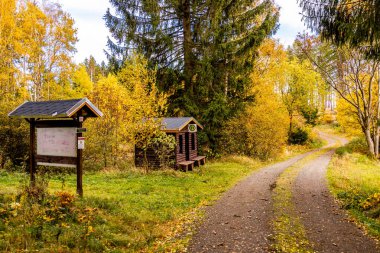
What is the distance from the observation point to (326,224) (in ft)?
25.0

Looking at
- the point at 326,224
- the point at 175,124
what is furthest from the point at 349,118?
the point at 326,224

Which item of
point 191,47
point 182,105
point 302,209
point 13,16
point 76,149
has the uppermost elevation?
point 13,16

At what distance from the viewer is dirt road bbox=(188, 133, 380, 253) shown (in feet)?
20.2

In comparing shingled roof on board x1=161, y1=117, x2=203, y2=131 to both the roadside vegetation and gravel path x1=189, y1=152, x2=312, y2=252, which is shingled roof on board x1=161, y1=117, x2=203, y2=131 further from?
the roadside vegetation

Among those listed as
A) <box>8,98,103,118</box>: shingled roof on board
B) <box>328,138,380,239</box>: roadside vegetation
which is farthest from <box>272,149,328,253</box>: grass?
<box>8,98,103,118</box>: shingled roof on board

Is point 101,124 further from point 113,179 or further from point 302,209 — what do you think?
point 302,209

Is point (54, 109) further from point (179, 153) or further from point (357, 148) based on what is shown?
point (357, 148)

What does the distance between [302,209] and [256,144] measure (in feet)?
45.6

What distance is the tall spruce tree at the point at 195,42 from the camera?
18812mm

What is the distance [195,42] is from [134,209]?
46.3ft

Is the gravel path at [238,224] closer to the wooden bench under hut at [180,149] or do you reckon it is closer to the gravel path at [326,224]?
the gravel path at [326,224]

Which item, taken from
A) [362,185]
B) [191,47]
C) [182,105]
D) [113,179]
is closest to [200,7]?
[191,47]


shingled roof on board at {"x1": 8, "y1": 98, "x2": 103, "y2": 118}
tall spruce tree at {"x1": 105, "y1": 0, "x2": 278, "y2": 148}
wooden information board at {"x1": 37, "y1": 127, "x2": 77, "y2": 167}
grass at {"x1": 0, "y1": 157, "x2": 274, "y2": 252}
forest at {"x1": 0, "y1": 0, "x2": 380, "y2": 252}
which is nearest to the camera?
grass at {"x1": 0, "y1": 157, "x2": 274, "y2": 252}

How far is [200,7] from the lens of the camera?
1981 centimetres
